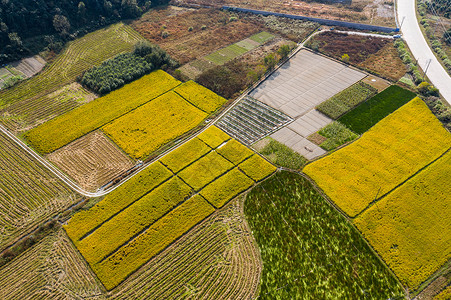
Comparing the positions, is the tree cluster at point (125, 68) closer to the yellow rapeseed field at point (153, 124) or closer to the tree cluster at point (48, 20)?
the yellow rapeseed field at point (153, 124)

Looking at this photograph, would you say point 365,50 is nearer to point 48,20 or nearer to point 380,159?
point 380,159

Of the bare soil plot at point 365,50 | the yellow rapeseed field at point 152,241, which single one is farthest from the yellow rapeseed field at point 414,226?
the bare soil plot at point 365,50

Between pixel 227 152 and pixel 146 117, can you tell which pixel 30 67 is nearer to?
pixel 146 117

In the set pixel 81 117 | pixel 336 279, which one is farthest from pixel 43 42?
pixel 336 279

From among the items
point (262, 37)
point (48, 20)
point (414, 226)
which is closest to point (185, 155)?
point (414, 226)

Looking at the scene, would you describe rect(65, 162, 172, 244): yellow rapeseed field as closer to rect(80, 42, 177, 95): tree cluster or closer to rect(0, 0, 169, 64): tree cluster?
rect(80, 42, 177, 95): tree cluster

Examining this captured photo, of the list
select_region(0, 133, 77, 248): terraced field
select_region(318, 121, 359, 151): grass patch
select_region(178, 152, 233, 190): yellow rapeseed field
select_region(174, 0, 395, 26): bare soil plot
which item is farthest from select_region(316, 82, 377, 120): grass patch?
select_region(0, 133, 77, 248): terraced field
